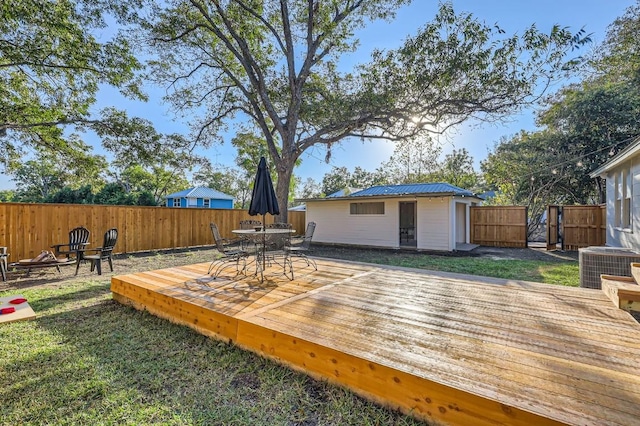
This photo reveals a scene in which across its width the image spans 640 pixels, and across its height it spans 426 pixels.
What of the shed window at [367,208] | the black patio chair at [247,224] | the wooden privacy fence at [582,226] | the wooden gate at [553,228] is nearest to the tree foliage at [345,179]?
the shed window at [367,208]

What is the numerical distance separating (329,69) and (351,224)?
6.74 m

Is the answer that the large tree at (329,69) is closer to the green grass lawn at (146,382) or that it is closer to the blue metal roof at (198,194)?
the green grass lawn at (146,382)

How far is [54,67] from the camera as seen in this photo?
8133mm

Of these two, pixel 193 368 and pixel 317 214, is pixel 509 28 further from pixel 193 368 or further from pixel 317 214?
pixel 193 368

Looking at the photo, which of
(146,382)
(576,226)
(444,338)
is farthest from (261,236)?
(576,226)

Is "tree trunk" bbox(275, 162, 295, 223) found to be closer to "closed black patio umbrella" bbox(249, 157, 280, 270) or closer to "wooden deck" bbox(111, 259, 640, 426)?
"closed black patio umbrella" bbox(249, 157, 280, 270)

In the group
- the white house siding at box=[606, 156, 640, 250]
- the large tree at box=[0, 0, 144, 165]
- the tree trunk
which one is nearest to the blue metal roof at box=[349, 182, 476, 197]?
the tree trunk

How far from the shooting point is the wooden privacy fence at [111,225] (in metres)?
7.08

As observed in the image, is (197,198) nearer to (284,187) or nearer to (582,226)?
(284,187)

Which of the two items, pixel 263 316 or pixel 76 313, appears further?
pixel 76 313

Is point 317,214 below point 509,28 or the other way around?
below

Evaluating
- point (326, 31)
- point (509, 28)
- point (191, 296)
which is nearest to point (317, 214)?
point (326, 31)

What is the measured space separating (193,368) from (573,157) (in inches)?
698

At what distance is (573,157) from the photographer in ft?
44.4
